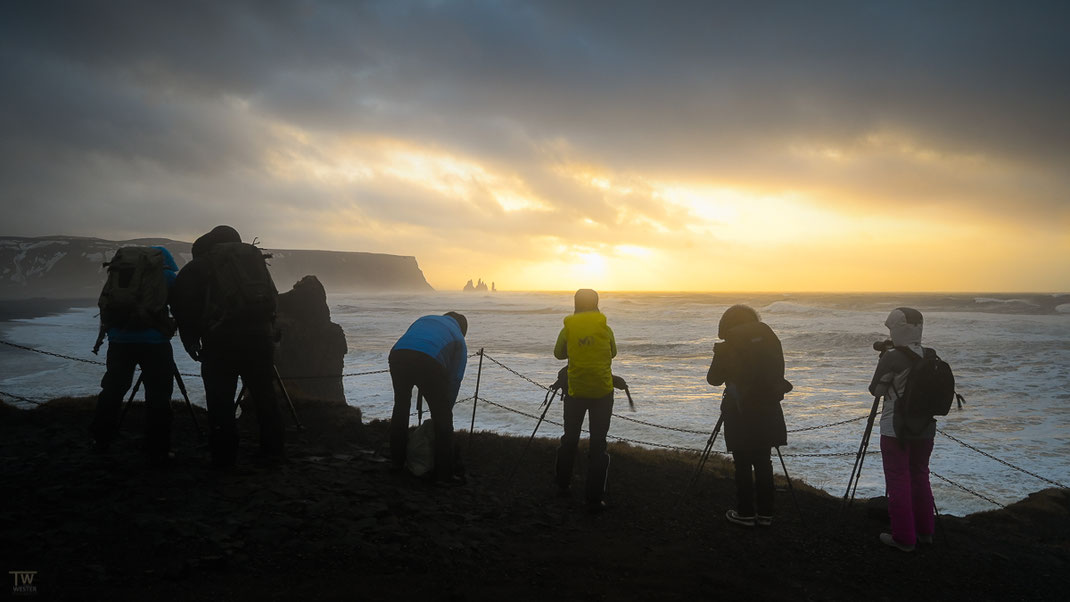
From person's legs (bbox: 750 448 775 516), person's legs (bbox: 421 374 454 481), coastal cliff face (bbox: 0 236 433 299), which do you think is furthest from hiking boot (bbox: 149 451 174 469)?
coastal cliff face (bbox: 0 236 433 299)

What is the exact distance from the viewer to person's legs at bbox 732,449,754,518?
5.17m

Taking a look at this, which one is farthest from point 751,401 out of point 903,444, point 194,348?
point 194,348

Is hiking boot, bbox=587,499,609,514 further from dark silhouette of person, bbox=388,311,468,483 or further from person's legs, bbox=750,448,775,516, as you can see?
person's legs, bbox=750,448,775,516

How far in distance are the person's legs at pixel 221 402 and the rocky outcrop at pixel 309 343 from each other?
11.3 meters

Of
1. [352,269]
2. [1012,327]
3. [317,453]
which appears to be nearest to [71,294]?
[352,269]

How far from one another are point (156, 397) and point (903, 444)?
→ 6.73 metres

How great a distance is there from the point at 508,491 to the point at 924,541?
4074mm

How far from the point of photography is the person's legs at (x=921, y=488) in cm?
486

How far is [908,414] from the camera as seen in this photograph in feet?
15.5

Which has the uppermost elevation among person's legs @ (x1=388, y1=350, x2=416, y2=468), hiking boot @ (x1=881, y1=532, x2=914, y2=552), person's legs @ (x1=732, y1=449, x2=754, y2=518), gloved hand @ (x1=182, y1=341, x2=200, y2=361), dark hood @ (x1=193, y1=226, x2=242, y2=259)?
dark hood @ (x1=193, y1=226, x2=242, y2=259)

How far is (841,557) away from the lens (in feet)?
15.7

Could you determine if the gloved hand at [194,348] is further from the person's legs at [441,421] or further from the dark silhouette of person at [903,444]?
the dark silhouette of person at [903,444]

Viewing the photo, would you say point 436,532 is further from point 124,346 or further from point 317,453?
point 124,346

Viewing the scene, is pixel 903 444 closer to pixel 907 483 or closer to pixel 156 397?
pixel 907 483
